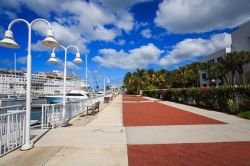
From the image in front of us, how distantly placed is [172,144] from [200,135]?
167cm

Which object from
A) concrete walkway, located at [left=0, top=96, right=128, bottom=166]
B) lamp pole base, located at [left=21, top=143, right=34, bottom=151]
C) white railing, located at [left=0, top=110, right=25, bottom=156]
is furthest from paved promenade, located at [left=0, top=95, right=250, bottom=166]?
white railing, located at [left=0, top=110, right=25, bottom=156]

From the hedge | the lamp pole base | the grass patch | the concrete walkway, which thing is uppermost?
the hedge

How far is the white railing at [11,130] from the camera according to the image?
5868 millimetres

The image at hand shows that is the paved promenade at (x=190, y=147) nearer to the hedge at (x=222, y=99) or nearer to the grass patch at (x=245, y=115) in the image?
the grass patch at (x=245, y=115)

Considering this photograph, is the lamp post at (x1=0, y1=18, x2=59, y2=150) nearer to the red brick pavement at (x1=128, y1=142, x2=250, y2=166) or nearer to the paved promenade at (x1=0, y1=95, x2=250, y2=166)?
the paved promenade at (x1=0, y1=95, x2=250, y2=166)

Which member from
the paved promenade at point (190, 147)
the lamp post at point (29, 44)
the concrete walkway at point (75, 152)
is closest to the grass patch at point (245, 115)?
the paved promenade at point (190, 147)

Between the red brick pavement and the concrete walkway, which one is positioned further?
the concrete walkway

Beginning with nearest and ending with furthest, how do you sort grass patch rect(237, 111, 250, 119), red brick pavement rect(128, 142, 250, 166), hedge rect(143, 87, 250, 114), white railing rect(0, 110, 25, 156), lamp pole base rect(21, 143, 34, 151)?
red brick pavement rect(128, 142, 250, 166)
white railing rect(0, 110, 25, 156)
lamp pole base rect(21, 143, 34, 151)
grass patch rect(237, 111, 250, 119)
hedge rect(143, 87, 250, 114)

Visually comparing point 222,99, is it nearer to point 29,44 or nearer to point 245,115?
point 245,115

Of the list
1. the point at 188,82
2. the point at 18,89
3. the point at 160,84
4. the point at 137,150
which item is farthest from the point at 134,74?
the point at 137,150

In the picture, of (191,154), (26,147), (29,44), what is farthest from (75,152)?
(29,44)

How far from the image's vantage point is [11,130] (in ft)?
20.3

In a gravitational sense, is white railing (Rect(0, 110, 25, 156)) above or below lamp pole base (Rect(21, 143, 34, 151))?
above

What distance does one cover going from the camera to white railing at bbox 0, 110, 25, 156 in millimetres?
5868
